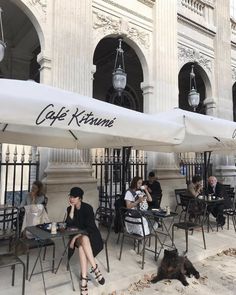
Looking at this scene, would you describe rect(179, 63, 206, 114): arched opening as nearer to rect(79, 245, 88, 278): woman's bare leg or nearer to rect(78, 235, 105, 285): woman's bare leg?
rect(78, 235, 105, 285): woman's bare leg

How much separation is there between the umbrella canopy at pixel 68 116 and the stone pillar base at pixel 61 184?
1.82 meters

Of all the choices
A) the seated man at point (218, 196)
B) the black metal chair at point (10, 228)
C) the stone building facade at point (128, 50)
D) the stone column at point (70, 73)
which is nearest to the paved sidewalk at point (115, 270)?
the black metal chair at point (10, 228)

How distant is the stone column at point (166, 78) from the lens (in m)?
8.92

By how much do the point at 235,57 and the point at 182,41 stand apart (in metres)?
3.46

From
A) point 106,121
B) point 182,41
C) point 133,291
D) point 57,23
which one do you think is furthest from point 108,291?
point 182,41

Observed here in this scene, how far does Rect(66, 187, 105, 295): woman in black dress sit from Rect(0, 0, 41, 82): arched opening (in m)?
7.20

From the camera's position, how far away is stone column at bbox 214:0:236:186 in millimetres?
11180

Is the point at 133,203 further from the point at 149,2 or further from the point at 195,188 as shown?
the point at 149,2

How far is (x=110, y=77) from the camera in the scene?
13828mm

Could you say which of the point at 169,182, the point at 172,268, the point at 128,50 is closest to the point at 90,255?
the point at 172,268

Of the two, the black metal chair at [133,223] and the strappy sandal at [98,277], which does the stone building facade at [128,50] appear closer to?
the black metal chair at [133,223]

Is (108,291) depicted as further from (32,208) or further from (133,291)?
(32,208)

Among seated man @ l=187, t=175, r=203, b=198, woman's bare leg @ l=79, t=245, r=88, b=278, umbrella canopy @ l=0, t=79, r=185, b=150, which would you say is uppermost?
umbrella canopy @ l=0, t=79, r=185, b=150

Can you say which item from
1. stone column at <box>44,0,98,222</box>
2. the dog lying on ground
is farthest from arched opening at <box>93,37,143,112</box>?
the dog lying on ground
